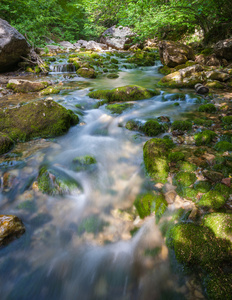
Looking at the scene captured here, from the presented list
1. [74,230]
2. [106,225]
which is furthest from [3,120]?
[106,225]

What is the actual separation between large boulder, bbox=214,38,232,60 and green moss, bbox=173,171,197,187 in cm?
1005

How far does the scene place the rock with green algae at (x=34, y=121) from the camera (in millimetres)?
4441

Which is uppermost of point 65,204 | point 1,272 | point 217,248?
point 217,248

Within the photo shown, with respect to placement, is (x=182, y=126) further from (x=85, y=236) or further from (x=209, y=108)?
(x=85, y=236)

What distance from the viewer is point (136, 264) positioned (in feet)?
7.48

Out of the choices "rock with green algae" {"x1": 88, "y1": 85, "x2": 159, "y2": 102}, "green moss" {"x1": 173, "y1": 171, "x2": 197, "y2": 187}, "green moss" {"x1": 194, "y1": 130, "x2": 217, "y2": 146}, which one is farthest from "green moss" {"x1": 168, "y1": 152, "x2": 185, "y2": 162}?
"rock with green algae" {"x1": 88, "y1": 85, "x2": 159, "y2": 102}

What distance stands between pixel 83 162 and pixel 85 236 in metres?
1.61

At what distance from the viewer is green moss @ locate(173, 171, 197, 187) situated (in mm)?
2859

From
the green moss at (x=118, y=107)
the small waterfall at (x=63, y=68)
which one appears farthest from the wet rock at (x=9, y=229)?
the small waterfall at (x=63, y=68)

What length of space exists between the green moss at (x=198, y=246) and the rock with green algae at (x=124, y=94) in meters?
5.67

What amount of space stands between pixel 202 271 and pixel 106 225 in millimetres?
1363

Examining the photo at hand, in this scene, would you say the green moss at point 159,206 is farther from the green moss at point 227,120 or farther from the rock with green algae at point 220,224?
the green moss at point 227,120

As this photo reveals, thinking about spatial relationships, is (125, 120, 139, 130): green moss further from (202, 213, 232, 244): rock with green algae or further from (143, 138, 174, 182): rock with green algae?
(202, 213, 232, 244): rock with green algae

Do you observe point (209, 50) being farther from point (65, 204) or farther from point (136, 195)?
point (65, 204)
